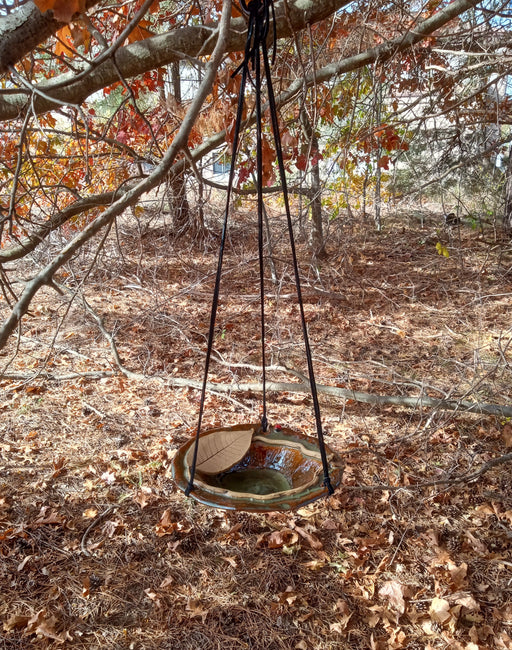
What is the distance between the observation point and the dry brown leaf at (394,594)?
2.54 metres

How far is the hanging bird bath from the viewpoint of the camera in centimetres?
208

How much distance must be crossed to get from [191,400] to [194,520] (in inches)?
→ 56.6

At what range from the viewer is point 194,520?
3113 mm

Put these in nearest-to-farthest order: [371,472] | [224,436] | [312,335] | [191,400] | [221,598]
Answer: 1. [224,436]
2. [221,598]
3. [371,472]
4. [191,400]
5. [312,335]

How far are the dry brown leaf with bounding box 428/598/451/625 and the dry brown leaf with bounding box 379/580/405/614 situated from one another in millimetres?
136

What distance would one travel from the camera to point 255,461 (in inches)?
92.6

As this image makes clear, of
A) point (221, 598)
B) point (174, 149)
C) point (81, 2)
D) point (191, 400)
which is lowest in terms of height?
point (221, 598)

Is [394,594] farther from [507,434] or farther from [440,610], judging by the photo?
[507,434]

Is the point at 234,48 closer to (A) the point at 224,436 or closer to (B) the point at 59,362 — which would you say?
(A) the point at 224,436

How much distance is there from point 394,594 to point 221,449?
1206 millimetres

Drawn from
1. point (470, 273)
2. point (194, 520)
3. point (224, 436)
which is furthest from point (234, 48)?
point (470, 273)

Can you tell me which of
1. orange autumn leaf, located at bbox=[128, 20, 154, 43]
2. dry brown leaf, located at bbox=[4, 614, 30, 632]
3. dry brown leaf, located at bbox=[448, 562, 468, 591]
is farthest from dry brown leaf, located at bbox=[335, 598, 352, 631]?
orange autumn leaf, located at bbox=[128, 20, 154, 43]

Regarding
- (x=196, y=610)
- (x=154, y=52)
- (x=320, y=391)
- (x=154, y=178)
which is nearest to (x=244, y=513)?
(x=196, y=610)

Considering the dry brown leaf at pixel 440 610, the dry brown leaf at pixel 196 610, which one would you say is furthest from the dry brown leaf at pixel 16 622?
the dry brown leaf at pixel 440 610
